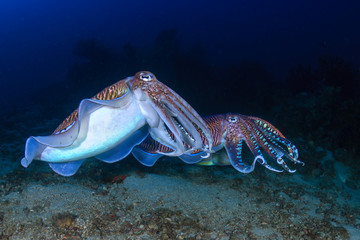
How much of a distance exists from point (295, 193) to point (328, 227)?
3.78 ft

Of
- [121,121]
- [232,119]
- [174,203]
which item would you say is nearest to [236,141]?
[232,119]

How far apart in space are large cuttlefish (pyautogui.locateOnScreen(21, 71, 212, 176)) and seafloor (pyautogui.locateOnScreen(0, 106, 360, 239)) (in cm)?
81

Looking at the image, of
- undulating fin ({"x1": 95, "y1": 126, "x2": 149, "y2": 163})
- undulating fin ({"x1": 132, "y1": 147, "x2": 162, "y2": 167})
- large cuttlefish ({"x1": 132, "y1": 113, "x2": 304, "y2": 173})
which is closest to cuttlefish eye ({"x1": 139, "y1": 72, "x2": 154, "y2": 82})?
undulating fin ({"x1": 95, "y1": 126, "x2": 149, "y2": 163})

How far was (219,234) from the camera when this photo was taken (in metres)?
3.08

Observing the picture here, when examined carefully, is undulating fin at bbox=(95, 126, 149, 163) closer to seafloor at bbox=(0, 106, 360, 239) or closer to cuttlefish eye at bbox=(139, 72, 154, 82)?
seafloor at bbox=(0, 106, 360, 239)

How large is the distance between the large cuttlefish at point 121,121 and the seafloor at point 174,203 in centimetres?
81

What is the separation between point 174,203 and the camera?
12.3ft

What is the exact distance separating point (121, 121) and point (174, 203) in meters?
1.74

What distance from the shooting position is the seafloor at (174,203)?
9.68ft

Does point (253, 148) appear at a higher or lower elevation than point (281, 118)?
higher

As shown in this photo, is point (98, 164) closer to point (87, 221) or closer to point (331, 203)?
point (87, 221)

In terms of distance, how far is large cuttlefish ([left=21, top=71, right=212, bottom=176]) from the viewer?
251 centimetres

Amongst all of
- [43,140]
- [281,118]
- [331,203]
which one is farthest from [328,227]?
[281,118]

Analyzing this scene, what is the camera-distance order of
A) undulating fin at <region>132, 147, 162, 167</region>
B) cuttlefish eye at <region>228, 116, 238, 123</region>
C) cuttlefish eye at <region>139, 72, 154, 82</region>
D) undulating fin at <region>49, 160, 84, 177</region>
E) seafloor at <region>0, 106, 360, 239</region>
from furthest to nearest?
cuttlefish eye at <region>228, 116, 238, 123</region> < undulating fin at <region>132, 147, 162, 167</region> < undulating fin at <region>49, 160, 84, 177</region> < seafloor at <region>0, 106, 360, 239</region> < cuttlefish eye at <region>139, 72, 154, 82</region>
